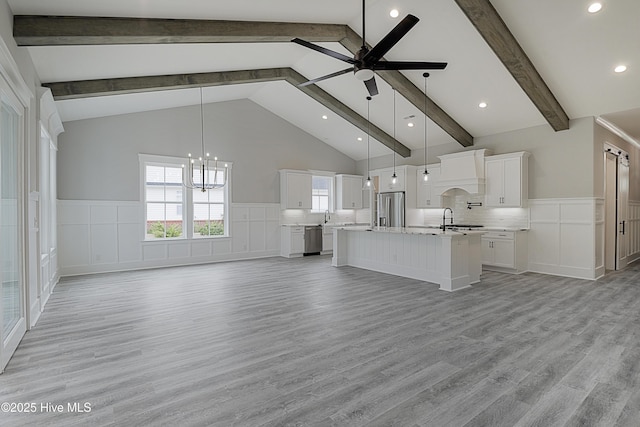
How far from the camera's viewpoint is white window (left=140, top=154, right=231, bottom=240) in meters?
7.54

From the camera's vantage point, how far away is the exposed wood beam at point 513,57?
428 cm

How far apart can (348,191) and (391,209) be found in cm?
166

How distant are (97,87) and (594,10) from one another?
22.0 ft

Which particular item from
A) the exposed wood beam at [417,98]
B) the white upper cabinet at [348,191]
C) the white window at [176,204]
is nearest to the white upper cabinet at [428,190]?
the exposed wood beam at [417,98]

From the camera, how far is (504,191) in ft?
22.9

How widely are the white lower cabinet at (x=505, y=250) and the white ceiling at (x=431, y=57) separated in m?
2.31

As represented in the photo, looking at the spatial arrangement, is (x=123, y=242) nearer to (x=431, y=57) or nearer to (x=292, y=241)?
(x=292, y=241)

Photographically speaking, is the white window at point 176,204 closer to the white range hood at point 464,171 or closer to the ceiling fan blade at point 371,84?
the ceiling fan blade at point 371,84

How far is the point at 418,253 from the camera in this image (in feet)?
19.5

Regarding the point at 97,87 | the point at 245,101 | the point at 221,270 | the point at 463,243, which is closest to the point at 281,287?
the point at 221,270

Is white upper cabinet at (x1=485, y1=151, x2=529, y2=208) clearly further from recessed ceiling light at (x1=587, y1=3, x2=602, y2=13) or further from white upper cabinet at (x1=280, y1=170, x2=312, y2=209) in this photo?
white upper cabinet at (x1=280, y1=170, x2=312, y2=209)

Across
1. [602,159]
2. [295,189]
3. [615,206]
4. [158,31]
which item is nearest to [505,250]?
[602,159]

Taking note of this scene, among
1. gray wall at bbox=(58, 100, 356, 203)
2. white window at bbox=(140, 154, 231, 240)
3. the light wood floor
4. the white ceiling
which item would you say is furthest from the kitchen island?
white window at bbox=(140, 154, 231, 240)

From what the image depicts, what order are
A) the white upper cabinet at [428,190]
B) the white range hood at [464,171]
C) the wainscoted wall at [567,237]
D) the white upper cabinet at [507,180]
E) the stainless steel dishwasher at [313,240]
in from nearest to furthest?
the wainscoted wall at [567,237] < the white upper cabinet at [507,180] < the white range hood at [464,171] < the white upper cabinet at [428,190] < the stainless steel dishwasher at [313,240]
